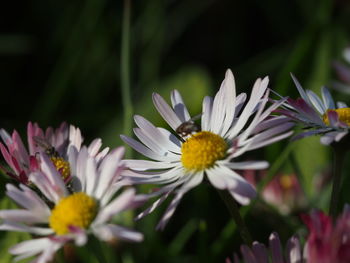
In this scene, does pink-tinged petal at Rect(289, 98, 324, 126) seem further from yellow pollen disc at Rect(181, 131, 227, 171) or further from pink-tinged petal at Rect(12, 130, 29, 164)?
pink-tinged petal at Rect(12, 130, 29, 164)

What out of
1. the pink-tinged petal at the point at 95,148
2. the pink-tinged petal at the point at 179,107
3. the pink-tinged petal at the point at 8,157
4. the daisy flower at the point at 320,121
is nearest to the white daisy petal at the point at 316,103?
the daisy flower at the point at 320,121

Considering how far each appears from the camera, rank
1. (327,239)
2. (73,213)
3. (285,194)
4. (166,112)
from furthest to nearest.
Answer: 1. (285,194)
2. (166,112)
3. (73,213)
4. (327,239)

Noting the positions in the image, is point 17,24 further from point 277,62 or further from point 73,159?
point 73,159

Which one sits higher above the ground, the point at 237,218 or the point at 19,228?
the point at 19,228

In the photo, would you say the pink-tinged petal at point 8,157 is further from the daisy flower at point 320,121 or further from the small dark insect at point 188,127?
the daisy flower at point 320,121

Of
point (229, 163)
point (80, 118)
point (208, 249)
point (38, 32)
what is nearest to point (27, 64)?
point (38, 32)

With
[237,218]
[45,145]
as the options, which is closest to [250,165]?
[237,218]

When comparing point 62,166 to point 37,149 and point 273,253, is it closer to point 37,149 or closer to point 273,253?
point 37,149

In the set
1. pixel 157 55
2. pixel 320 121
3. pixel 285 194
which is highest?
pixel 157 55
